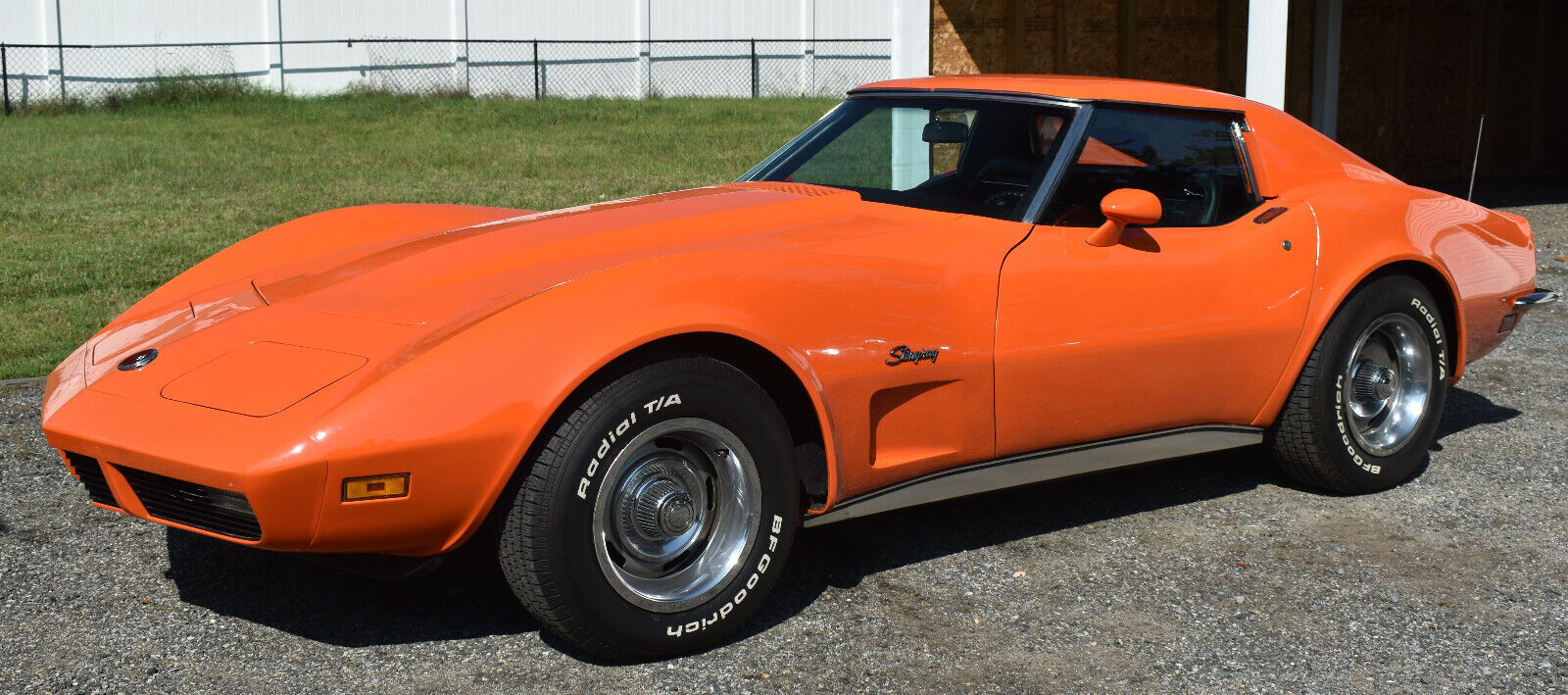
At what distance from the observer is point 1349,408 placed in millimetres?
4777

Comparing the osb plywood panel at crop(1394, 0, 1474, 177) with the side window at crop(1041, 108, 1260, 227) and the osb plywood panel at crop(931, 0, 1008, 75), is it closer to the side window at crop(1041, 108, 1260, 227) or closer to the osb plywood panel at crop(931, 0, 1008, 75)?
the osb plywood panel at crop(931, 0, 1008, 75)

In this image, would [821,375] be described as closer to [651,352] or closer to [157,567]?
[651,352]

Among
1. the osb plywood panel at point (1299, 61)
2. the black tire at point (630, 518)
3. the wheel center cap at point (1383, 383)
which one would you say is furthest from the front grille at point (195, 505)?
the osb plywood panel at point (1299, 61)

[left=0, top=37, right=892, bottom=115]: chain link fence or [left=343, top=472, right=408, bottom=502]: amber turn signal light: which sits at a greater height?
[left=0, top=37, right=892, bottom=115]: chain link fence

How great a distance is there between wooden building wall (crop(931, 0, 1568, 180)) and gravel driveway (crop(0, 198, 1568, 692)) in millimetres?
7893

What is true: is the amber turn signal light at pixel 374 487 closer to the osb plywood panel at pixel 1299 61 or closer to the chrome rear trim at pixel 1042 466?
the chrome rear trim at pixel 1042 466

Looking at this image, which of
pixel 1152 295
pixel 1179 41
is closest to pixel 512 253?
pixel 1152 295

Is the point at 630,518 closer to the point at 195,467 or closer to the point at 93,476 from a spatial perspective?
the point at 195,467

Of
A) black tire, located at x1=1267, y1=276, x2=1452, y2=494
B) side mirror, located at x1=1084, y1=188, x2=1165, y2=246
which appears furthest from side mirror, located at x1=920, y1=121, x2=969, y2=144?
black tire, located at x1=1267, y1=276, x2=1452, y2=494

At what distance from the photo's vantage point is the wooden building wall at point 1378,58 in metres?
12.5

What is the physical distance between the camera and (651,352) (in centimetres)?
329

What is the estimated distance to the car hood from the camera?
3428mm

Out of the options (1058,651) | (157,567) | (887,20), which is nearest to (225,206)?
(157,567)

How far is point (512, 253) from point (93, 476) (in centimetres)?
109
